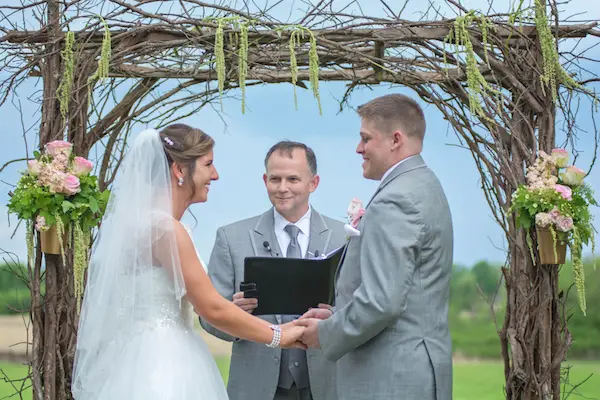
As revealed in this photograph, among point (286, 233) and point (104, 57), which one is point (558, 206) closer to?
point (286, 233)

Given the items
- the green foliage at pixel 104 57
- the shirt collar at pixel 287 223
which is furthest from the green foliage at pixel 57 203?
the shirt collar at pixel 287 223

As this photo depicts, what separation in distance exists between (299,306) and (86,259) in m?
1.70

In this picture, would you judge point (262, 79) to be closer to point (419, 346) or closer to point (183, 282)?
point (183, 282)

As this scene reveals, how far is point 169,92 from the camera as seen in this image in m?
5.46

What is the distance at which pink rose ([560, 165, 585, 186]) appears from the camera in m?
4.75

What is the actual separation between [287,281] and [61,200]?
66.9 inches

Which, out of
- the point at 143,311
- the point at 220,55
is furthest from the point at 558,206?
the point at 143,311

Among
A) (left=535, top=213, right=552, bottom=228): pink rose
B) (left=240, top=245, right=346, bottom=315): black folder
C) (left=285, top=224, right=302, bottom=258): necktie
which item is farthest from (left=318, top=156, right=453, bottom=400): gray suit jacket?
(left=535, top=213, right=552, bottom=228): pink rose

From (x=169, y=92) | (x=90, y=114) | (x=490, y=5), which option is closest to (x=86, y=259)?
(x=90, y=114)

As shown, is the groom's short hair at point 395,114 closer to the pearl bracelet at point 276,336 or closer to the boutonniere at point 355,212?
the boutonniere at point 355,212

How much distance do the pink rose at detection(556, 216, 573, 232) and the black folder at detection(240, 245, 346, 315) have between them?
1.56 metres

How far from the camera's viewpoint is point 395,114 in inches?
129

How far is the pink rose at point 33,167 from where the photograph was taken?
15.7ft

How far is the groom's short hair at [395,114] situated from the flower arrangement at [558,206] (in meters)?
1.64
